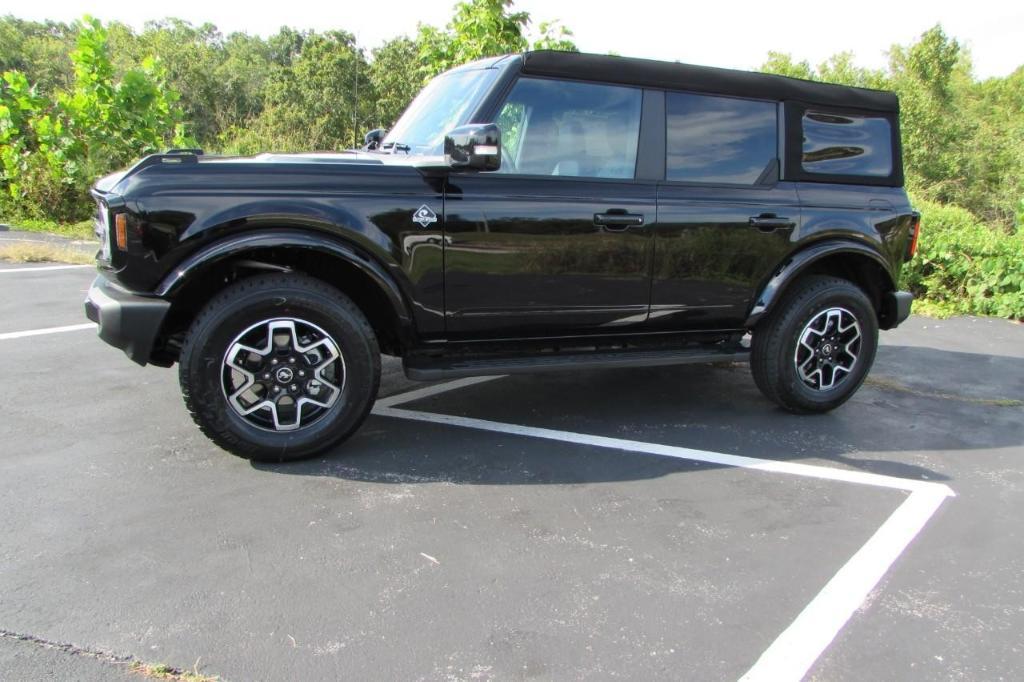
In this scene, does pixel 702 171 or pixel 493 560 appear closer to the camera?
pixel 493 560

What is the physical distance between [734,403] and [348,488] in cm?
270

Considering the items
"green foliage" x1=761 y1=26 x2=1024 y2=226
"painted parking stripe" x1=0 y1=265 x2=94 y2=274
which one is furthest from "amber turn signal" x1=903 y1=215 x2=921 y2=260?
"green foliage" x1=761 y1=26 x2=1024 y2=226

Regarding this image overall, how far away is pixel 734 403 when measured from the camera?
A: 4.88 metres

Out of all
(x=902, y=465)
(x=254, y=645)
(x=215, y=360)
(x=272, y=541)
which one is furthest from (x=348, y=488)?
(x=902, y=465)

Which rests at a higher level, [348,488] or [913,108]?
[913,108]

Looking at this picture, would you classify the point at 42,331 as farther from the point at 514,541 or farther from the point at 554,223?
the point at 514,541

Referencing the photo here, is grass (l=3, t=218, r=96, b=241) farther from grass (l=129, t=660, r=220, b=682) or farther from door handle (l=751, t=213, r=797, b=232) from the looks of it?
grass (l=129, t=660, r=220, b=682)

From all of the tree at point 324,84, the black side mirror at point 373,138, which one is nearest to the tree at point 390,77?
the tree at point 324,84

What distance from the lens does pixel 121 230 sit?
3172 mm

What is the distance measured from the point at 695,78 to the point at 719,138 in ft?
1.18

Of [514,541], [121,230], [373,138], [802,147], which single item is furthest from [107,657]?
[802,147]

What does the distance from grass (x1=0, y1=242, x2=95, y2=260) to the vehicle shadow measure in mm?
6740

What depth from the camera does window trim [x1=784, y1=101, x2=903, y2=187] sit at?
14.3ft

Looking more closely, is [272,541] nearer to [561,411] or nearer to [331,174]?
[331,174]
